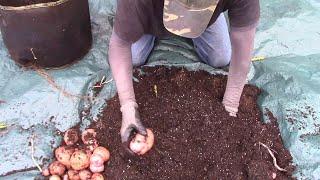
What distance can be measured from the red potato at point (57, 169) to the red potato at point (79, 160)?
1.8 inches

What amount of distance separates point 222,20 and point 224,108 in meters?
0.53

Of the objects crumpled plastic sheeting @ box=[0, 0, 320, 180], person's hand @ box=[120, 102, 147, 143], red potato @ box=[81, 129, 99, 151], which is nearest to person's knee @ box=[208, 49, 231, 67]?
crumpled plastic sheeting @ box=[0, 0, 320, 180]

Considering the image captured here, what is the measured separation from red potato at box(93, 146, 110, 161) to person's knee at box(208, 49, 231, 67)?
2.39 ft

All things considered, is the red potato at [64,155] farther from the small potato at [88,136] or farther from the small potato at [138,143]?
the small potato at [138,143]

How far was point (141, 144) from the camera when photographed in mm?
1711

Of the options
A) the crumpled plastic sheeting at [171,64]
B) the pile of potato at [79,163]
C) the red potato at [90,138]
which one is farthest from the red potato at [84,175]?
the crumpled plastic sheeting at [171,64]

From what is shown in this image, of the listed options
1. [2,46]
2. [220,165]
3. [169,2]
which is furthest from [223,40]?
[2,46]

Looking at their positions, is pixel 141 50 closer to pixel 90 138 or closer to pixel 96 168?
pixel 90 138

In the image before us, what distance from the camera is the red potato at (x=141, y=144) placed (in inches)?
67.3

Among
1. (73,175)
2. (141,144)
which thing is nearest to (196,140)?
(141,144)

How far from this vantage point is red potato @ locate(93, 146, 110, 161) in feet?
5.79

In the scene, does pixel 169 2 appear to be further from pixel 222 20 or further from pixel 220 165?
pixel 222 20

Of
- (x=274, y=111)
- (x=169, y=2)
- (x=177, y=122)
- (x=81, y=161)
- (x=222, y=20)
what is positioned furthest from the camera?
(x=222, y=20)

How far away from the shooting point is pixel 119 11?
5.26ft
